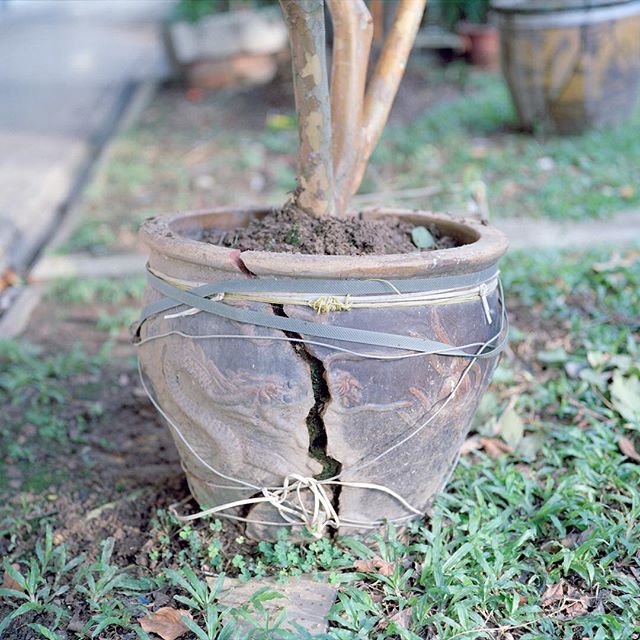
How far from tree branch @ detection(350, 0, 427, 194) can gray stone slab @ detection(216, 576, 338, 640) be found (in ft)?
3.58

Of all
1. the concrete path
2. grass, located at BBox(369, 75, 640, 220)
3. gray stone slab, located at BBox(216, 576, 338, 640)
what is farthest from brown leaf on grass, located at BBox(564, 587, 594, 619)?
the concrete path

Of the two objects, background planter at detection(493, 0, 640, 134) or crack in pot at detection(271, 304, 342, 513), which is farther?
background planter at detection(493, 0, 640, 134)

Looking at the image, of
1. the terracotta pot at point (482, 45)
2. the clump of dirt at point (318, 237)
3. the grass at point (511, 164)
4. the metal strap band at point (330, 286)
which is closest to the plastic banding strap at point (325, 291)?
the metal strap band at point (330, 286)

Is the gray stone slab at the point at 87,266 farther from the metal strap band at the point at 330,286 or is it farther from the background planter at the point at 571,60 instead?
the background planter at the point at 571,60

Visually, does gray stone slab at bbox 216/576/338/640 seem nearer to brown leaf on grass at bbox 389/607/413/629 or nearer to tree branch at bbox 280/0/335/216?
brown leaf on grass at bbox 389/607/413/629

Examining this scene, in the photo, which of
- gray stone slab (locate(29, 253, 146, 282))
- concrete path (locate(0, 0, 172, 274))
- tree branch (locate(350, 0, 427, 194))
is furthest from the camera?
concrete path (locate(0, 0, 172, 274))

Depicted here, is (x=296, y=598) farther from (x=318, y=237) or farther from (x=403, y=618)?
(x=318, y=237)

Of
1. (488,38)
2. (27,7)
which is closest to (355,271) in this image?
(488,38)

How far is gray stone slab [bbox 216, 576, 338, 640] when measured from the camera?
5.86ft

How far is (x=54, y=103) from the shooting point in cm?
852

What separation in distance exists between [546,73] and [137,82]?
546cm

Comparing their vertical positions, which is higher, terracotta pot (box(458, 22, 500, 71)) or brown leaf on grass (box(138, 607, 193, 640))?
brown leaf on grass (box(138, 607, 193, 640))

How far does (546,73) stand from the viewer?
5680mm

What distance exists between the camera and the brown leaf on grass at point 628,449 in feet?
7.74
